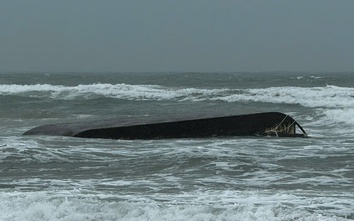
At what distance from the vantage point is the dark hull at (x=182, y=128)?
41.4ft

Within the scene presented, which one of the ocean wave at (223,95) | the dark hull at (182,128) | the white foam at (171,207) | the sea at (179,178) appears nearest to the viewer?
the white foam at (171,207)

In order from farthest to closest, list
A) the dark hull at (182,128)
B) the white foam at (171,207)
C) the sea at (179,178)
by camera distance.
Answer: the dark hull at (182,128)
the sea at (179,178)
the white foam at (171,207)

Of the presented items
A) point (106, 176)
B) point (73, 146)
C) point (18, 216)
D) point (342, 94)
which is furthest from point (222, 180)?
point (342, 94)

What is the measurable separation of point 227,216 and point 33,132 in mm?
7919

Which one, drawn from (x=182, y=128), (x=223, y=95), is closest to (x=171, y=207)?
(x=182, y=128)

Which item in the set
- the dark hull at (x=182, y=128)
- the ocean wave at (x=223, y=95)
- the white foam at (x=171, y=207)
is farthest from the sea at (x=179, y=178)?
the ocean wave at (x=223, y=95)

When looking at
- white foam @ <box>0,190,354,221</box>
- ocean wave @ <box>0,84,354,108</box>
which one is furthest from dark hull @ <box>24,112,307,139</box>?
ocean wave @ <box>0,84,354,108</box>

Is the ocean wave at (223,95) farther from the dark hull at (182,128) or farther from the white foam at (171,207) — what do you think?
the white foam at (171,207)

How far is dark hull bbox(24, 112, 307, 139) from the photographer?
41.4 ft

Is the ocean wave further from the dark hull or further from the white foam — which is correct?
the white foam

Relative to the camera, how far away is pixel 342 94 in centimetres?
3234

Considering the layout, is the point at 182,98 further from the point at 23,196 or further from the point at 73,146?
the point at 23,196

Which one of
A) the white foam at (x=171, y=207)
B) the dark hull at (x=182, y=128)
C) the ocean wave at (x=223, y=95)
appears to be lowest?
the white foam at (x=171, y=207)

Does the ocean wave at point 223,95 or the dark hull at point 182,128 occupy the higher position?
the ocean wave at point 223,95
